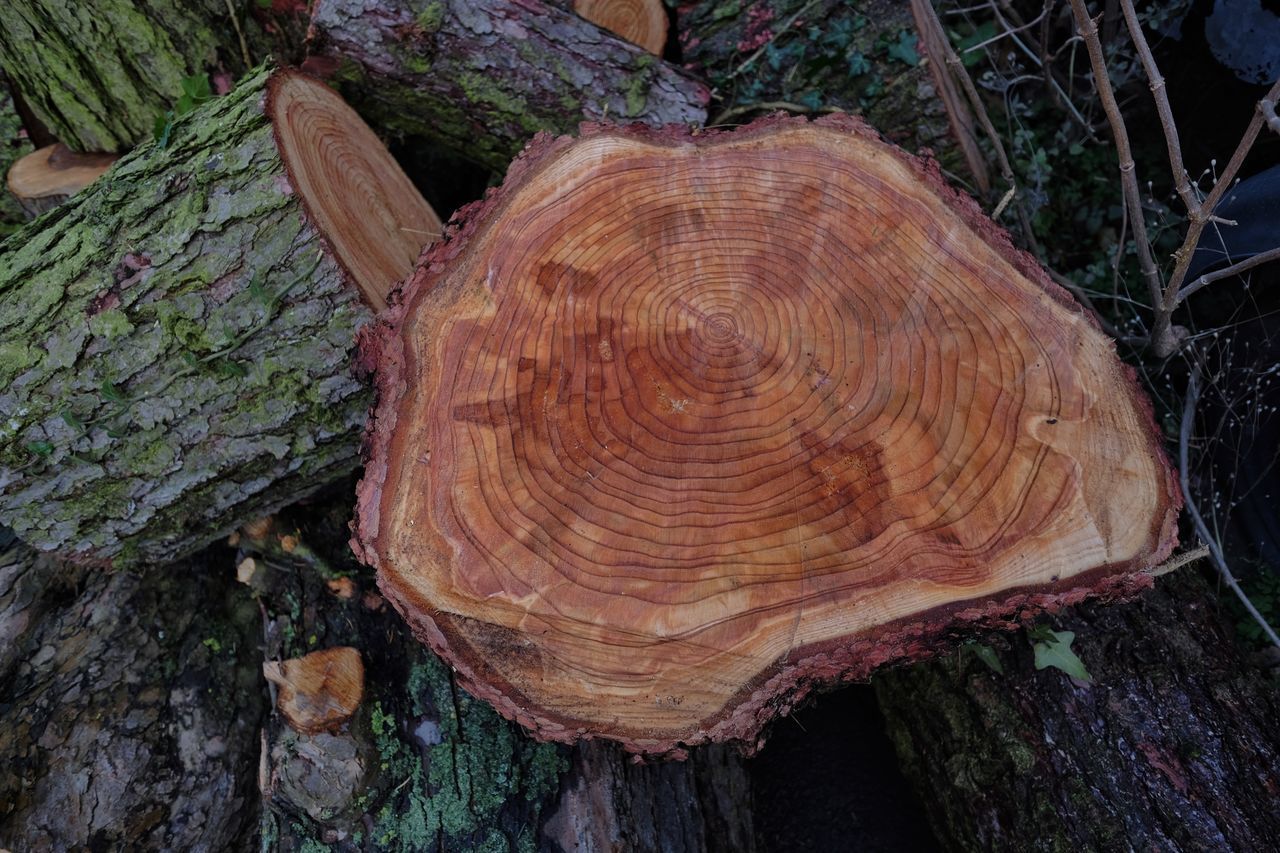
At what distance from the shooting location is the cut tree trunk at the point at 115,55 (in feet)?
6.89

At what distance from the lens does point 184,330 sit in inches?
66.0

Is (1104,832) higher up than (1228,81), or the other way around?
(1228,81)

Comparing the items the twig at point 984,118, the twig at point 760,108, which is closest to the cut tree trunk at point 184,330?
the twig at point 760,108

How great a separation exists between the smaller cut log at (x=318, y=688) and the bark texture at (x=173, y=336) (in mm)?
478

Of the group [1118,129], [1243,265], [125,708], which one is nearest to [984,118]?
[1118,129]

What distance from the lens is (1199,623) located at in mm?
1872

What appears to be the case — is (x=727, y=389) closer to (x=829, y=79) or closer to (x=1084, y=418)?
(x=1084, y=418)

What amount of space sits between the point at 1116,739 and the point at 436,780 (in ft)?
5.01

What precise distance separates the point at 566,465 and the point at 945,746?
1.29 m

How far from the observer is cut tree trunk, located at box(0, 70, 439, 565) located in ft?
5.48

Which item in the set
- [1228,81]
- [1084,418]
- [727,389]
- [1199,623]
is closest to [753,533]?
[727,389]

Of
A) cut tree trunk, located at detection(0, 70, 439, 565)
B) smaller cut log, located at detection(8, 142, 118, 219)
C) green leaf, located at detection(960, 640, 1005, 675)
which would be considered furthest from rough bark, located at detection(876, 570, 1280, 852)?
smaller cut log, located at detection(8, 142, 118, 219)

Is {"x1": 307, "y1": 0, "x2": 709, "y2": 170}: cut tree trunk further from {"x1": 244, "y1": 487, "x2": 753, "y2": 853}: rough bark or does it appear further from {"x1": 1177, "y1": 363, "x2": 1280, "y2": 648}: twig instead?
{"x1": 1177, "y1": 363, "x2": 1280, "y2": 648}: twig

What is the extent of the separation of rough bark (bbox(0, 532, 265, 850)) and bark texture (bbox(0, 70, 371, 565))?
37cm
